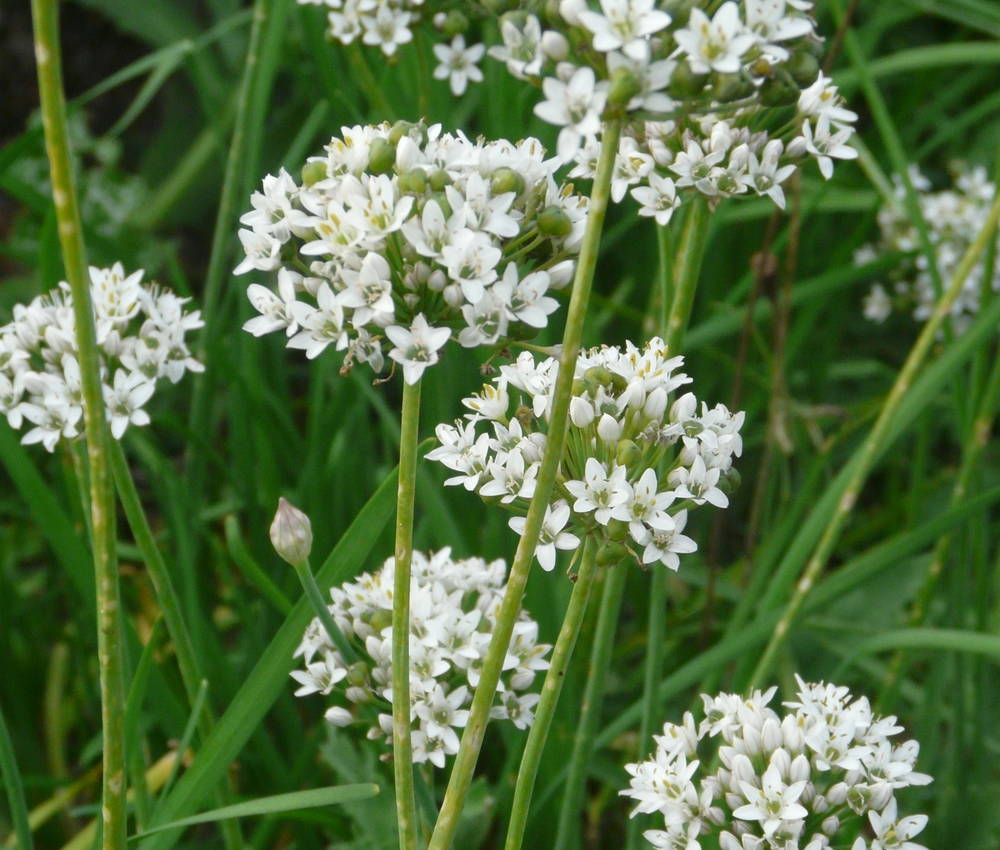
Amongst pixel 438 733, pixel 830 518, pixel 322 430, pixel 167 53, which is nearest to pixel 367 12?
pixel 167 53

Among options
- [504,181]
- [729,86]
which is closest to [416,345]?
[504,181]

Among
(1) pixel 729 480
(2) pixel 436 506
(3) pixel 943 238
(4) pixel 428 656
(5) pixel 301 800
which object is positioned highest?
(3) pixel 943 238

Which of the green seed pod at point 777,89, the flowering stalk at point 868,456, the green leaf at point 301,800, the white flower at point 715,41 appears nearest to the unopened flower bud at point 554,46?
the white flower at point 715,41

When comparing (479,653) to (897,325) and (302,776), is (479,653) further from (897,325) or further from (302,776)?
(897,325)

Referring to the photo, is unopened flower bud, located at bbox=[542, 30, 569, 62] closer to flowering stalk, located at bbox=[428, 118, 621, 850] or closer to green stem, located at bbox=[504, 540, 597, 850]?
flowering stalk, located at bbox=[428, 118, 621, 850]

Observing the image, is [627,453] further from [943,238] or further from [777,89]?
[943,238]

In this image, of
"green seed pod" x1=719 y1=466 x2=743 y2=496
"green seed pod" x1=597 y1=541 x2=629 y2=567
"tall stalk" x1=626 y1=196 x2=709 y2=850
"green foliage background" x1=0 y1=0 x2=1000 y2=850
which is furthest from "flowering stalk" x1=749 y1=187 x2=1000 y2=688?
"green seed pod" x1=597 y1=541 x2=629 y2=567
